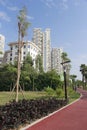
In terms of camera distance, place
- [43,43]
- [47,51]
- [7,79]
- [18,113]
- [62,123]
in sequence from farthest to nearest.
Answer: [43,43] < [47,51] < [7,79] < [62,123] < [18,113]

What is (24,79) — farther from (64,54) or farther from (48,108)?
(48,108)

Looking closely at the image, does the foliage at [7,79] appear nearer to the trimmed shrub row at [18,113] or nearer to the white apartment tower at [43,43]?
the trimmed shrub row at [18,113]

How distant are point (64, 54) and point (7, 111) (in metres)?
33.8

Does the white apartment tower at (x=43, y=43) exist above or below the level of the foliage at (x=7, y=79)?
above

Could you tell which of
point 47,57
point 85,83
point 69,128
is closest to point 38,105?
point 69,128

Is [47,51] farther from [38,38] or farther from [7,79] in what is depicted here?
[7,79]

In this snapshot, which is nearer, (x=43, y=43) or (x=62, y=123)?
(x=62, y=123)

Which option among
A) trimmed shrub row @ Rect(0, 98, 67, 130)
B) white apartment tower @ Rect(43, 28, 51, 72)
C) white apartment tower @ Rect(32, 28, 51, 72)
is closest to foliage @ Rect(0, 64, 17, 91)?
trimmed shrub row @ Rect(0, 98, 67, 130)

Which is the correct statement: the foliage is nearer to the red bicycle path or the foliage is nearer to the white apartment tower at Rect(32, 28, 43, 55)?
the red bicycle path

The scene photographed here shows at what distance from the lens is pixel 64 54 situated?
39.2 m

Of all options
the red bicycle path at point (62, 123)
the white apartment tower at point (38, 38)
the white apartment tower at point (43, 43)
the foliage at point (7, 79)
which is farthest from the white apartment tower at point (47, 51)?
the red bicycle path at point (62, 123)

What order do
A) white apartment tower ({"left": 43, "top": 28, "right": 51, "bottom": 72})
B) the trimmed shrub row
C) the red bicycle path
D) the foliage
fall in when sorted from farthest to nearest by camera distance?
white apartment tower ({"left": 43, "top": 28, "right": 51, "bottom": 72}) < the foliage < the red bicycle path < the trimmed shrub row

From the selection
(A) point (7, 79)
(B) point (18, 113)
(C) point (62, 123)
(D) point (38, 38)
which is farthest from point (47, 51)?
(B) point (18, 113)

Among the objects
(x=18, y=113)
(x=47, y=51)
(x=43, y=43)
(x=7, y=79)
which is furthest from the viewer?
(x=43, y=43)
